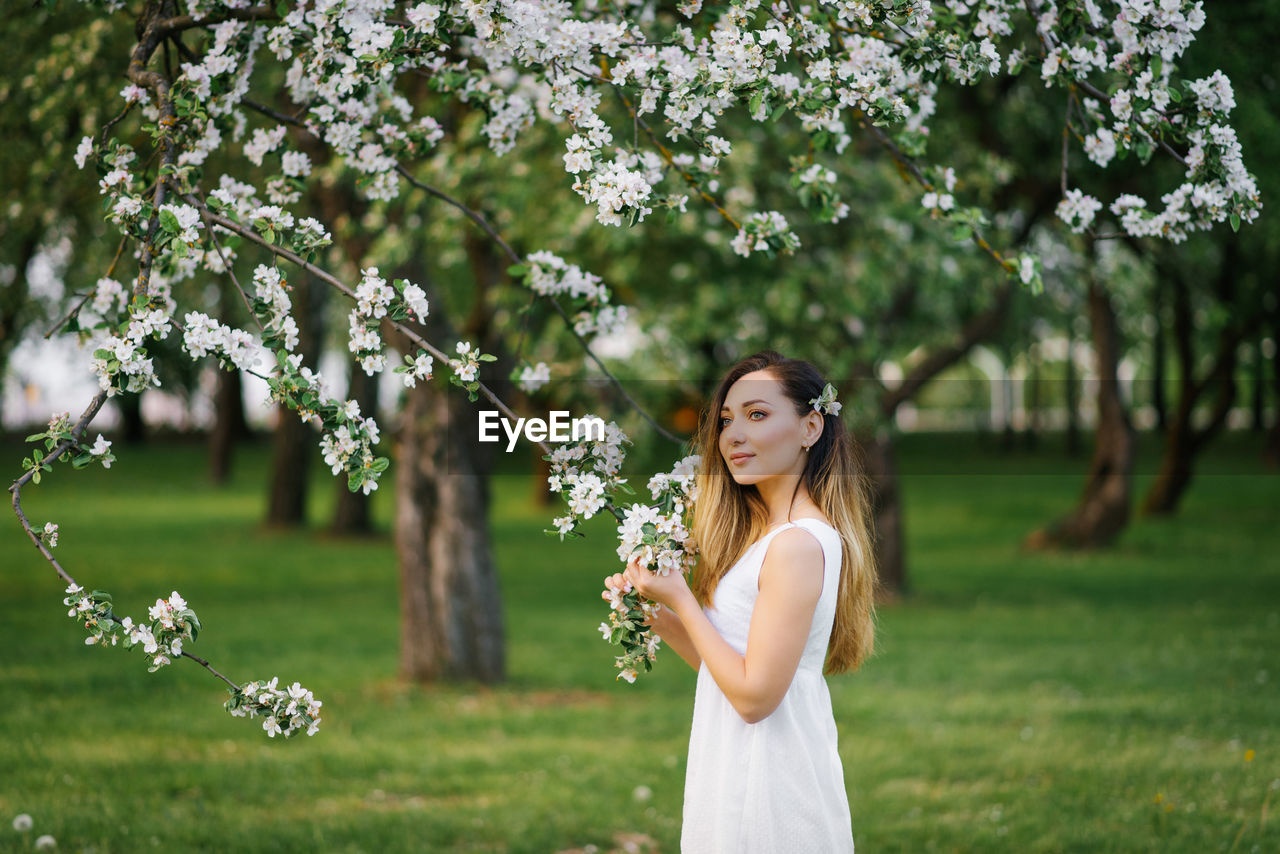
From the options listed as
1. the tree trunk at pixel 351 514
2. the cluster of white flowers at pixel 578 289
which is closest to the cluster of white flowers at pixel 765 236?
the cluster of white flowers at pixel 578 289

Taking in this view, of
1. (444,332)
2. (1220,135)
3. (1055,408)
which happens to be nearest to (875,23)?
(1220,135)

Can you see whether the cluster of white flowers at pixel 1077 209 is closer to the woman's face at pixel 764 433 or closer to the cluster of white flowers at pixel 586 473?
the woman's face at pixel 764 433

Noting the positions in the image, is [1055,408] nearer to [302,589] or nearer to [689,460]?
[302,589]

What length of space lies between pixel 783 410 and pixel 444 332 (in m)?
6.38

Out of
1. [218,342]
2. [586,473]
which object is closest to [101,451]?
[218,342]

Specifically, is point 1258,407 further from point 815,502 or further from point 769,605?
point 769,605

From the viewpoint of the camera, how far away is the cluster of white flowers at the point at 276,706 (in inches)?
116

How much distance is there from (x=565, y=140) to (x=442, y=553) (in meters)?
5.75

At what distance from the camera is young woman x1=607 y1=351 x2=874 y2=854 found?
112 inches

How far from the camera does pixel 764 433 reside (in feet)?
10.1

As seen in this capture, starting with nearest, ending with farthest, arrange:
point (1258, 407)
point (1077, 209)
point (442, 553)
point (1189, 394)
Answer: point (1077, 209), point (442, 553), point (1189, 394), point (1258, 407)

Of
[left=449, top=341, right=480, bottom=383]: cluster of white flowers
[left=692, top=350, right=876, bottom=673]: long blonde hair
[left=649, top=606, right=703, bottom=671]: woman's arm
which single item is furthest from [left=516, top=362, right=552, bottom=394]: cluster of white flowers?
[left=649, top=606, right=703, bottom=671]: woman's arm

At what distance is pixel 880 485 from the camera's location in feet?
43.7

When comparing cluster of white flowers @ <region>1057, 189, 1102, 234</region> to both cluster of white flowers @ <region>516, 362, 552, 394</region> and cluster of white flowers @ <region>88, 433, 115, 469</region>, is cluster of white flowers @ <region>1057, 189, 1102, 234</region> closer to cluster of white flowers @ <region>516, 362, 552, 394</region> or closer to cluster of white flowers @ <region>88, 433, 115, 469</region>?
cluster of white flowers @ <region>516, 362, 552, 394</region>
